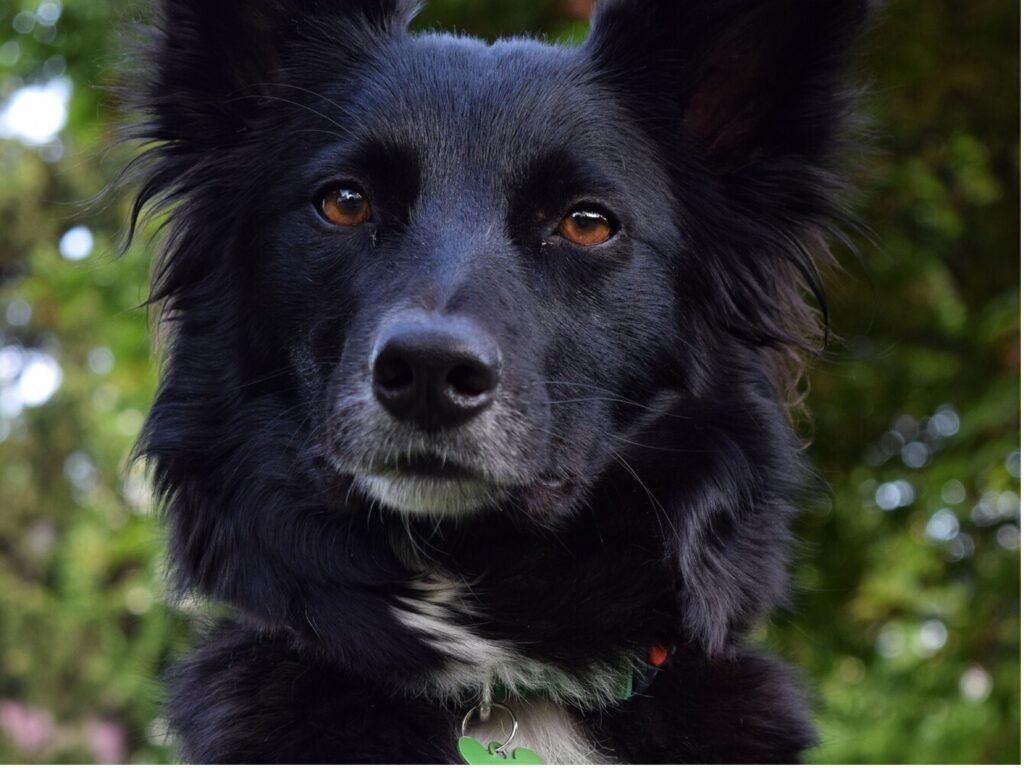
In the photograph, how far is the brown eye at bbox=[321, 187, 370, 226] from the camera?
3.15 metres

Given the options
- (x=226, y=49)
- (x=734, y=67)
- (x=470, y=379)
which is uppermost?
(x=226, y=49)

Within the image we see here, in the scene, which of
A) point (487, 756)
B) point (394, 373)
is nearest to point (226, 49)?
point (394, 373)

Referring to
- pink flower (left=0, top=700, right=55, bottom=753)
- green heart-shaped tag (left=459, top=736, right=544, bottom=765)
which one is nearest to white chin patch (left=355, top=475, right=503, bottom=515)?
green heart-shaped tag (left=459, top=736, right=544, bottom=765)

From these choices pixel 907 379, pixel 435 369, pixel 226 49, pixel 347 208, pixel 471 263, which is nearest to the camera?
pixel 435 369

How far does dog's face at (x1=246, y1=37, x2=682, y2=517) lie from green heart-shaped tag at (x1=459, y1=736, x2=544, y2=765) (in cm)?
56

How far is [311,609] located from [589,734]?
79 cm

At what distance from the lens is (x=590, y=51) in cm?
350

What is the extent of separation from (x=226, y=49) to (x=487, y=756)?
216 cm

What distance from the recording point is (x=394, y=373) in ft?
8.81

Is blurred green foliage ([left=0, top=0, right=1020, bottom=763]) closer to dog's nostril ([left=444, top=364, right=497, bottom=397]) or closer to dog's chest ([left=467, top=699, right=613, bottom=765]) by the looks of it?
dog's chest ([left=467, top=699, right=613, bottom=765])

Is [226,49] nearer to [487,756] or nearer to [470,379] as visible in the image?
[470,379]

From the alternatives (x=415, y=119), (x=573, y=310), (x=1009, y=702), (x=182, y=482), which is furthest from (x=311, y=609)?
(x=1009, y=702)

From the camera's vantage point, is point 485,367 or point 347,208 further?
point 347,208

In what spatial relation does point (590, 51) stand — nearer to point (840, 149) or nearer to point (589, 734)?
point (840, 149)
